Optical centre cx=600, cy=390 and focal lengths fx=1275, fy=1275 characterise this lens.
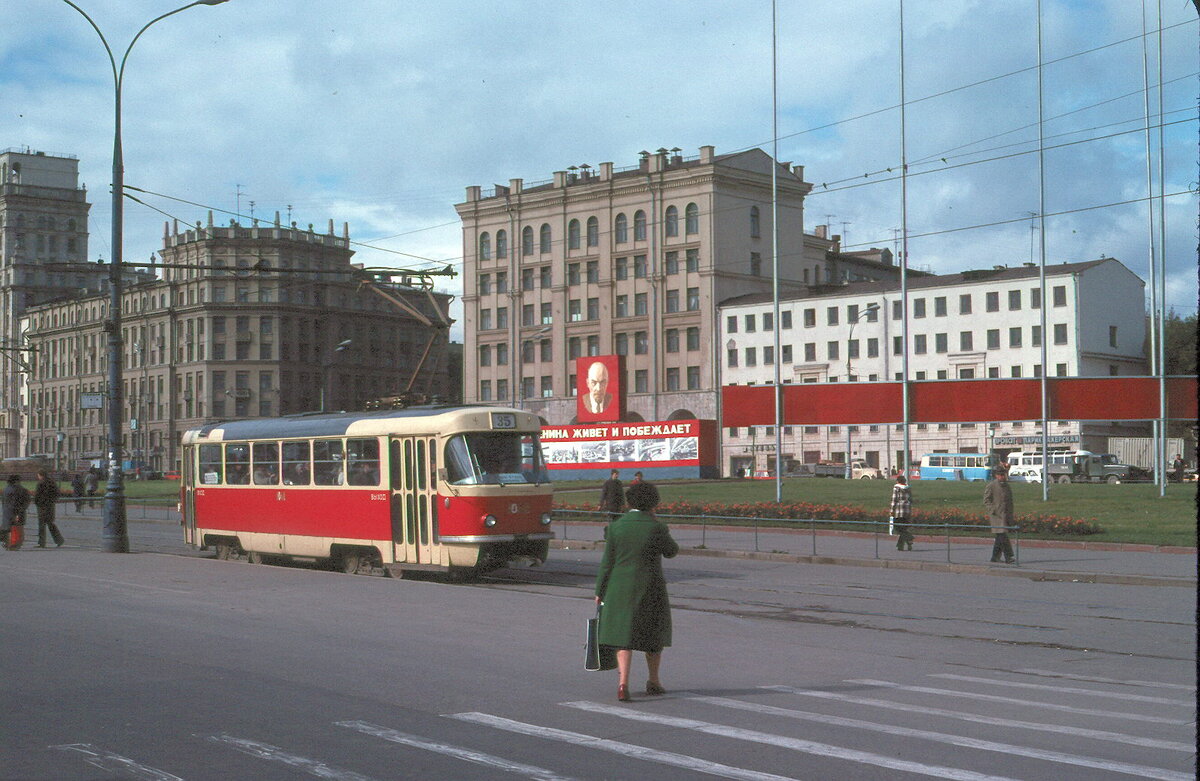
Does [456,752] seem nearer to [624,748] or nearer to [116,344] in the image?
[624,748]

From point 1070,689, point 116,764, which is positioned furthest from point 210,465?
point 1070,689

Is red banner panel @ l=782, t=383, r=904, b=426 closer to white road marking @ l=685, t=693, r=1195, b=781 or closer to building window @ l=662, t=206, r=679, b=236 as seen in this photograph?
white road marking @ l=685, t=693, r=1195, b=781

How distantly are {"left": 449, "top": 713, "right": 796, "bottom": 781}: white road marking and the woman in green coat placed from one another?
3.64ft

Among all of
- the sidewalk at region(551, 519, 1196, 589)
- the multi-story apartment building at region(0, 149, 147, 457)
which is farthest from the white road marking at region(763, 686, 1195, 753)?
the multi-story apartment building at region(0, 149, 147, 457)

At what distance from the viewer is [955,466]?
76438 millimetres

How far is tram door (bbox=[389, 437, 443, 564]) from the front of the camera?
2041 cm

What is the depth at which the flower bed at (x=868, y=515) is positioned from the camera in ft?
92.5

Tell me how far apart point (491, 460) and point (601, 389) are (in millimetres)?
48064

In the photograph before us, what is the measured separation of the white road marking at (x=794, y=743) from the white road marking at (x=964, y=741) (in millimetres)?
632

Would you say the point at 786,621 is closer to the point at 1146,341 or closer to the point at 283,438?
the point at 283,438

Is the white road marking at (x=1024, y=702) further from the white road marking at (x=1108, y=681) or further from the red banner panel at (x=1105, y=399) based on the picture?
the red banner panel at (x=1105, y=399)

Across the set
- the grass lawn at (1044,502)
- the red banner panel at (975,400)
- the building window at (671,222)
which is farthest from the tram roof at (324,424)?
the building window at (671,222)

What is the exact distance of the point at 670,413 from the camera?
90.1m

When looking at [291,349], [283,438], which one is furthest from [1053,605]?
[291,349]
